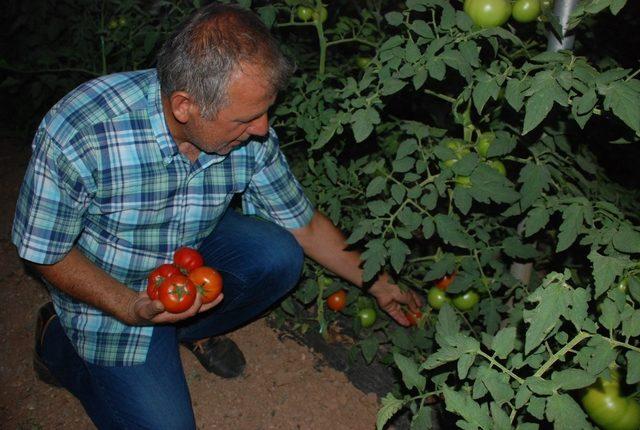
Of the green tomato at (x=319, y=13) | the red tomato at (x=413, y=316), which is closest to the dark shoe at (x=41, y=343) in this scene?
the red tomato at (x=413, y=316)

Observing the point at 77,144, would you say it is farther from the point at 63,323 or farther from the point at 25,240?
the point at 63,323

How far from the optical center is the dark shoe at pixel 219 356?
2.36 meters

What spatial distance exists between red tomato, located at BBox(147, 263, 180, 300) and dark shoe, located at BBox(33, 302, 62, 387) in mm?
600

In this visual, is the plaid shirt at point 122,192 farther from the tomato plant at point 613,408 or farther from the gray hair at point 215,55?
the tomato plant at point 613,408

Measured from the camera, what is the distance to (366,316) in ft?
7.84

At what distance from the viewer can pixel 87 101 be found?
169 centimetres

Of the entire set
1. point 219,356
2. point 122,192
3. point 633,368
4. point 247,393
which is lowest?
point 247,393

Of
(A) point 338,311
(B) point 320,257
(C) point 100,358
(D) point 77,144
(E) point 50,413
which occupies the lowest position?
(E) point 50,413

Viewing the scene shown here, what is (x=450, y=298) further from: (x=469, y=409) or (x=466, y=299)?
(x=469, y=409)

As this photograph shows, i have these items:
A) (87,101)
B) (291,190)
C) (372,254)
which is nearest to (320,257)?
(291,190)

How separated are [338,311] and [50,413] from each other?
1.29 metres

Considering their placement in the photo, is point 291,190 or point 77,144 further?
point 291,190

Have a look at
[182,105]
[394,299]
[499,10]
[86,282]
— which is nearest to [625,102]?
[499,10]

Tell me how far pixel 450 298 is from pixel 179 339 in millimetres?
1150
